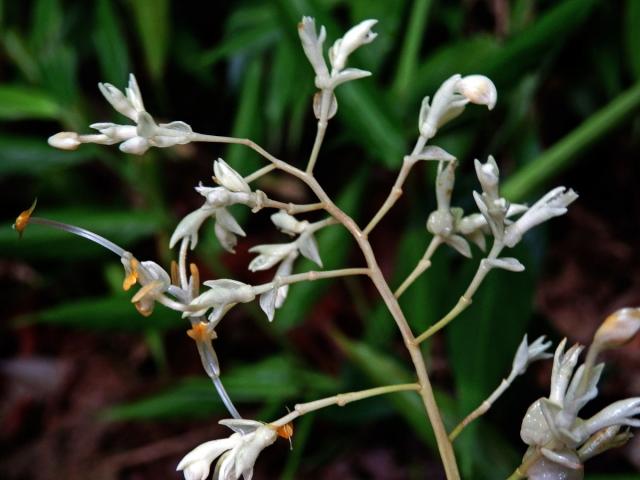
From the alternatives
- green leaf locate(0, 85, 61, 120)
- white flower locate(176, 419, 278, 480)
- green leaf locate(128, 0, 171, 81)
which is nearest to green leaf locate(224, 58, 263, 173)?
green leaf locate(128, 0, 171, 81)

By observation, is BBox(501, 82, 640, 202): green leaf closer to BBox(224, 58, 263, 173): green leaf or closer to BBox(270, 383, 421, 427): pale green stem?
BBox(224, 58, 263, 173): green leaf

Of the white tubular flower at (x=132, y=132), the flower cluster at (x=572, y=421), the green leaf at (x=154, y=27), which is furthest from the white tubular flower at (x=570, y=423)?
the green leaf at (x=154, y=27)

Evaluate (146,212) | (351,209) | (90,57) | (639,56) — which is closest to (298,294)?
(351,209)

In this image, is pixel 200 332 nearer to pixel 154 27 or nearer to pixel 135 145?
pixel 135 145

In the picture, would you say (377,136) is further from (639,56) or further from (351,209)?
(639,56)

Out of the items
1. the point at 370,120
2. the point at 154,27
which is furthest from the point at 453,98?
the point at 154,27
